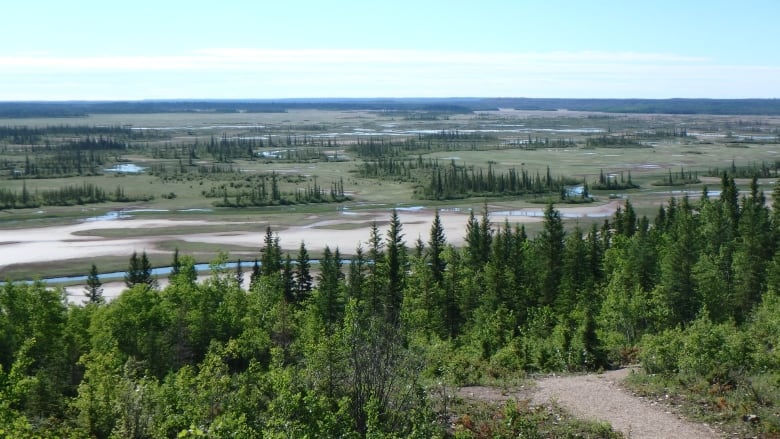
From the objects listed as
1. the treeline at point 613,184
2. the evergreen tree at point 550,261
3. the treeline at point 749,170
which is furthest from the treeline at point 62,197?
the treeline at point 749,170

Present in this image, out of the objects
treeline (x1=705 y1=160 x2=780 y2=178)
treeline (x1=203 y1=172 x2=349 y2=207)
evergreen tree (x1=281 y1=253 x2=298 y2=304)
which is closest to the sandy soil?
treeline (x1=203 y1=172 x2=349 y2=207)

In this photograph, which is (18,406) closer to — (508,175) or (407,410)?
(407,410)

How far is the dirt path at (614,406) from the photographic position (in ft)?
78.2

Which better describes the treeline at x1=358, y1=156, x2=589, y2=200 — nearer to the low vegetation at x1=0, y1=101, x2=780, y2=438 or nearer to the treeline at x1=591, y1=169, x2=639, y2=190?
the treeline at x1=591, y1=169, x2=639, y2=190

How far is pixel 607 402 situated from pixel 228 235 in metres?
77.5

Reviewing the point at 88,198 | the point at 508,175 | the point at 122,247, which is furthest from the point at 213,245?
the point at 508,175

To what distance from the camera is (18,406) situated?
31.0 metres

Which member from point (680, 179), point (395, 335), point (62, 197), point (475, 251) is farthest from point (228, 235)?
point (680, 179)

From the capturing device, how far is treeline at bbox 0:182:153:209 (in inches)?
4882

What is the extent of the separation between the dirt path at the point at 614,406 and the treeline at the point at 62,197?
112 meters

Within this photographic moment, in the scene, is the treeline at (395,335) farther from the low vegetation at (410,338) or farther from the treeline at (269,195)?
the treeline at (269,195)

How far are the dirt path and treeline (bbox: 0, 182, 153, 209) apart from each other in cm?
11236

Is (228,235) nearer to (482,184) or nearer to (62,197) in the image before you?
(62,197)

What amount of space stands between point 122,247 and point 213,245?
1039 cm
